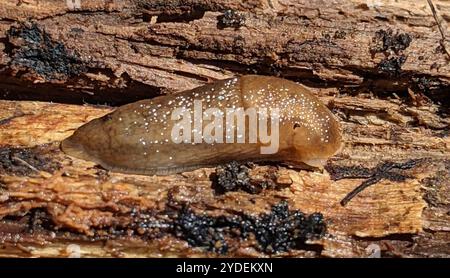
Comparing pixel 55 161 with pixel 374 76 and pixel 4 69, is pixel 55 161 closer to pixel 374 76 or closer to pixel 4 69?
pixel 4 69

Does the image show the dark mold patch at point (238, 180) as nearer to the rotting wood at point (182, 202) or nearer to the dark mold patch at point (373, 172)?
the rotting wood at point (182, 202)

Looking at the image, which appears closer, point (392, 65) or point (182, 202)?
point (182, 202)

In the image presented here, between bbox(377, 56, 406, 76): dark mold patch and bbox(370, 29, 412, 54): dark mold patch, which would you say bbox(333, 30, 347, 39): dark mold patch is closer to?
bbox(370, 29, 412, 54): dark mold patch

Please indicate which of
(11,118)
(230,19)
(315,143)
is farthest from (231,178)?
(11,118)

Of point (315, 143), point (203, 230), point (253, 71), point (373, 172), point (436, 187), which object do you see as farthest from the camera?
point (253, 71)

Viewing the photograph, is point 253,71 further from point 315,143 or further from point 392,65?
point 392,65

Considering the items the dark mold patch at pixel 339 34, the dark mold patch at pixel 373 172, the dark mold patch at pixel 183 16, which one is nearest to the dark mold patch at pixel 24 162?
the dark mold patch at pixel 183 16
